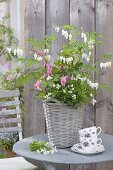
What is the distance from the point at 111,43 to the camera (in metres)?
2.37

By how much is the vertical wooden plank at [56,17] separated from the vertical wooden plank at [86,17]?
0.07 meters

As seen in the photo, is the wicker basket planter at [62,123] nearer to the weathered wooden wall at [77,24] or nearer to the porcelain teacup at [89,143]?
the porcelain teacup at [89,143]

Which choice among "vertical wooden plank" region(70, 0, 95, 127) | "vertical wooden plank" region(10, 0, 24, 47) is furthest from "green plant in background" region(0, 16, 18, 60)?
"vertical wooden plank" region(70, 0, 95, 127)

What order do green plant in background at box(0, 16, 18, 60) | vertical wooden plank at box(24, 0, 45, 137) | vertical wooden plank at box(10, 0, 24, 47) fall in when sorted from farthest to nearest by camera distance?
vertical wooden plank at box(10, 0, 24, 47), green plant in background at box(0, 16, 18, 60), vertical wooden plank at box(24, 0, 45, 137)

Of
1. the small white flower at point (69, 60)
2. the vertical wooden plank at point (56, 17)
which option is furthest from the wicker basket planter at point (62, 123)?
the vertical wooden plank at point (56, 17)

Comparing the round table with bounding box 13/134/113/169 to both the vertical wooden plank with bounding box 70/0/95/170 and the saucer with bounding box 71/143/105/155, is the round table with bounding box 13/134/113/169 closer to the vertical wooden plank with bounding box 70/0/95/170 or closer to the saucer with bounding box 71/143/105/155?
the saucer with bounding box 71/143/105/155

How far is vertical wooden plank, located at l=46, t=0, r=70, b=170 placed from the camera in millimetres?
2592

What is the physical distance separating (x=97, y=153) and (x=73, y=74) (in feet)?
1.30

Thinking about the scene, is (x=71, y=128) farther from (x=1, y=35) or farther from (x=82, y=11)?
(x=1, y=35)

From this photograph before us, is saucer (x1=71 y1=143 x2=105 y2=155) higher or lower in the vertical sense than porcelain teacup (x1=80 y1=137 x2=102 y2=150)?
lower

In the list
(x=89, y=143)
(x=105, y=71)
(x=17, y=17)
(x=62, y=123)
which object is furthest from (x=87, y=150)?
(x=17, y=17)

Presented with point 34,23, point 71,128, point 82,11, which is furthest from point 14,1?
point 71,128

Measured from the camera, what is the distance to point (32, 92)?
275 centimetres

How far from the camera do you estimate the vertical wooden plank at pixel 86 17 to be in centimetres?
246
